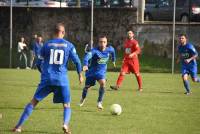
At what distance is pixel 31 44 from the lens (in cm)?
3903

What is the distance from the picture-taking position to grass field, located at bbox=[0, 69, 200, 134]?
12.9 metres

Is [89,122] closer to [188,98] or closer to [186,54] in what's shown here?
[188,98]

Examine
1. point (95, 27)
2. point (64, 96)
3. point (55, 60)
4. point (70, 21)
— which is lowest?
point (64, 96)

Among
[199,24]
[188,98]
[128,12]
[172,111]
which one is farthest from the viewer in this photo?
[128,12]

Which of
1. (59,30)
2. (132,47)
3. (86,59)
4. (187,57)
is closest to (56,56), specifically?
(59,30)

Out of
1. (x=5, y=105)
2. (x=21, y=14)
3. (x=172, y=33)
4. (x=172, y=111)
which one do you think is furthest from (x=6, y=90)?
(x=21, y=14)

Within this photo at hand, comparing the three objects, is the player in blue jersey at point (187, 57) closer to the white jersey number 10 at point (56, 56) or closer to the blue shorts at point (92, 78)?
the blue shorts at point (92, 78)

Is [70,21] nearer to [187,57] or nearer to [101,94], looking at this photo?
[187,57]

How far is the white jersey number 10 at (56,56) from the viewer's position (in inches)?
476

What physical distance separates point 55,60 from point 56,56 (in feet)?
0.25

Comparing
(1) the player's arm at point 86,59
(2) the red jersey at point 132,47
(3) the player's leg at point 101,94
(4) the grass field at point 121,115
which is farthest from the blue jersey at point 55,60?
(2) the red jersey at point 132,47

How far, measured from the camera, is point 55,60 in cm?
1212

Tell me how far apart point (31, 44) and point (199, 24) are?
9790mm

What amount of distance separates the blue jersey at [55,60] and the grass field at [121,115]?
3.23ft
